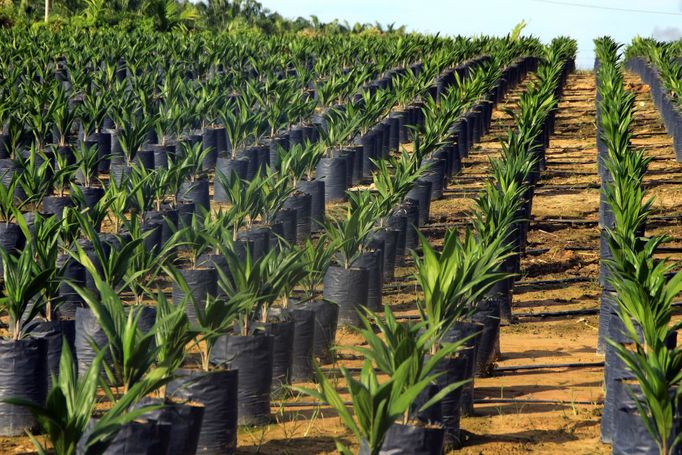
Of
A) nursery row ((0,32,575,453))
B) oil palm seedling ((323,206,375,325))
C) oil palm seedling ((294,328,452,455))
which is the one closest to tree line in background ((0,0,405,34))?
nursery row ((0,32,575,453))

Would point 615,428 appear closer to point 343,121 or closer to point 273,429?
point 273,429

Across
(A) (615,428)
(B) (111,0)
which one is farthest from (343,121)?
(B) (111,0)

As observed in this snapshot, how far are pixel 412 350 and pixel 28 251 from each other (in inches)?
71.7

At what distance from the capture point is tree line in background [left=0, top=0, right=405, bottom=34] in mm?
32847

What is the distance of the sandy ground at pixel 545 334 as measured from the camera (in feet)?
15.1

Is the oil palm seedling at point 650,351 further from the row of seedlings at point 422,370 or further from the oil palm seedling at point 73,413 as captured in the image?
the oil palm seedling at point 73,413

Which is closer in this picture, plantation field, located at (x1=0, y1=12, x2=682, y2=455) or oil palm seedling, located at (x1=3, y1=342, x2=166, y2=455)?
oil palm seedling, located at (x1=3, y1=342, x2=166, y2=455)

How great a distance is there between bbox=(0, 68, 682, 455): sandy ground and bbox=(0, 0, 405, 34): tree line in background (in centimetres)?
2084

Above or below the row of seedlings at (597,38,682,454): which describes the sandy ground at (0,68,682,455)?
below

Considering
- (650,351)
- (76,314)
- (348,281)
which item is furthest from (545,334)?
(76,314)

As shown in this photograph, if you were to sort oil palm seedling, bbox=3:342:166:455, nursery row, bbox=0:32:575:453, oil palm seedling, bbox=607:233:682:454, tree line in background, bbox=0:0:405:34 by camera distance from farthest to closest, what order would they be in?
1. tree line in background, bbox=0:0:405:34
2. nursery row, bbox=0:32:575:453
3. oil palm seedling, bbox=607:233:682:454
4. oil palm seedling, bbox=3:342:166:455

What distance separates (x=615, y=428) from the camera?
4137mm

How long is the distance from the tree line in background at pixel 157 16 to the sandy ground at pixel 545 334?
68.4 feet

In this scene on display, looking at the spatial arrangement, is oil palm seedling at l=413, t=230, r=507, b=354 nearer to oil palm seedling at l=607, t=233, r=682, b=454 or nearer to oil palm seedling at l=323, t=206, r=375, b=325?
oil palm seedling at l=607, t=233, r=682, b=454
